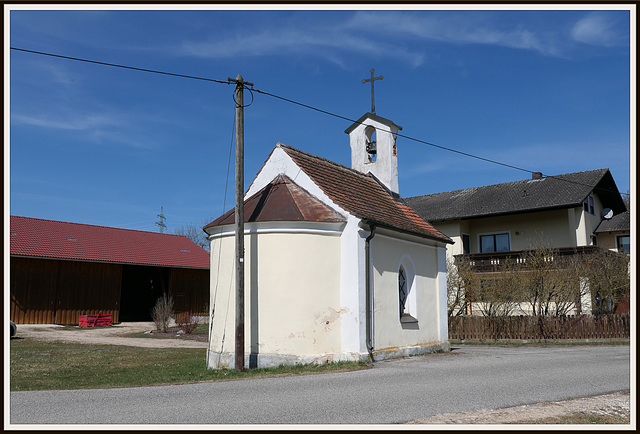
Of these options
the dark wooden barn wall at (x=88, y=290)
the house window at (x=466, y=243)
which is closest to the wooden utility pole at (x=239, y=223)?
the dark wooden barn wall at (x=88, y=290)

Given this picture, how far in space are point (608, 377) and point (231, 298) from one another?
873 centimetres

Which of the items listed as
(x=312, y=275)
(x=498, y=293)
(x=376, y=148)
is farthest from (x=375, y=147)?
(x=498, y=293)

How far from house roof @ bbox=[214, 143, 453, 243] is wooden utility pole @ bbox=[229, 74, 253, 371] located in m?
2.70

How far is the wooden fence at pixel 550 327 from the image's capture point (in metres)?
22.6

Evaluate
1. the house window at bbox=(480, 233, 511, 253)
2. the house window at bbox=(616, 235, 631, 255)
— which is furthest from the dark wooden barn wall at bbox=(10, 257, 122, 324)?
the house window at bbox=(616, 235, 631, 255)

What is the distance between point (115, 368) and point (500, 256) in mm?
22555

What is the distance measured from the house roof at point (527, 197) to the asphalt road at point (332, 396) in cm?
1967

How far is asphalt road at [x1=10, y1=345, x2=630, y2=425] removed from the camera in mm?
7219

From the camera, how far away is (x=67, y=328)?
29266 millimetres

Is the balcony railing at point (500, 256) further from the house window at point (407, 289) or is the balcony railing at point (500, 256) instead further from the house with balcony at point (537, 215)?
the house window at point (407, 289)

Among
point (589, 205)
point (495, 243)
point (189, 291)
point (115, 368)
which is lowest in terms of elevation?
point (115, 368)

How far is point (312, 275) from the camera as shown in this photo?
1352 centimetres

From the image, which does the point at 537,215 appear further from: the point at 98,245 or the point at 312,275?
the point at 98,245

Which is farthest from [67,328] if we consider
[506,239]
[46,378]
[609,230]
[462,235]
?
[609,230]
